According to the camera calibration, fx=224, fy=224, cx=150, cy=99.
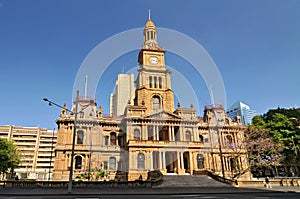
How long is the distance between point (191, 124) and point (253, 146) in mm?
11939

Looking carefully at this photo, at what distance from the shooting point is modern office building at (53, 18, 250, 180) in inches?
1543

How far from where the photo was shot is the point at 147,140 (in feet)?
131

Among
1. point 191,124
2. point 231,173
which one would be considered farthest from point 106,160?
point 231,173

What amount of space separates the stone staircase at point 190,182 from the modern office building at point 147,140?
5445 mm

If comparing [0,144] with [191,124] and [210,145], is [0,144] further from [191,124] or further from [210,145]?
[210,145]

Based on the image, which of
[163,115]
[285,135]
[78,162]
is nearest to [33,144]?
[78,162]

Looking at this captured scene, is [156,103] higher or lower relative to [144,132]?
higher

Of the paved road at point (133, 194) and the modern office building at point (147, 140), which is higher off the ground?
the modern office building at point (147, 140)

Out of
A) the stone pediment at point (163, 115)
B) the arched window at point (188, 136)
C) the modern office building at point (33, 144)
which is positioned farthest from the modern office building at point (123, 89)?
the modern office building at point (33, 144)

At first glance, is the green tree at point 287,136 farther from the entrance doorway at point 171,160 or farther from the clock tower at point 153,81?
the clock tower at point 153,81

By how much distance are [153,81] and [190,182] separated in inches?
1025

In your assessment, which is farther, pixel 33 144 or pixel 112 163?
pixel 33 144

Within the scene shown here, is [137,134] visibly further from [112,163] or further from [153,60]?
[153,60]

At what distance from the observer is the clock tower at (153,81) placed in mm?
48594
